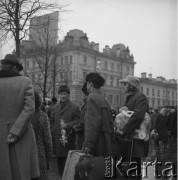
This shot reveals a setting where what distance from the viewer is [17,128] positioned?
4.14m

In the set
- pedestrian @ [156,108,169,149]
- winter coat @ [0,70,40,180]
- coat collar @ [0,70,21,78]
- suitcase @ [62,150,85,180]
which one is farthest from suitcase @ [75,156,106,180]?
pedestrian @ [156,108,169,149]

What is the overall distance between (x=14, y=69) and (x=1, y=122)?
0.69 meters

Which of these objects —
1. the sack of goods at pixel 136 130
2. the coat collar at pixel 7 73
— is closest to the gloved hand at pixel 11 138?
the coat collar at pixel 7 73

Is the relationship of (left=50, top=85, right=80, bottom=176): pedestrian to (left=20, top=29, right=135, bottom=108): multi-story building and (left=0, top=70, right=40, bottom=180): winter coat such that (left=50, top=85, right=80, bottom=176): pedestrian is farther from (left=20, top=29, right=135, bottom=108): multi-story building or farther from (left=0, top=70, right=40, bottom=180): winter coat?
(left=20, top=29, right=135, bottom=108): multi-story building

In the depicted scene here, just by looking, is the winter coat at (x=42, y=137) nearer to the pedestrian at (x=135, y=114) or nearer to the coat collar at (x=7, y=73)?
the coat collar at (x=7, y=73)

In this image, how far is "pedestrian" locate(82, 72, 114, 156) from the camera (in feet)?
16.1

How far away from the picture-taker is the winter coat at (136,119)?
5.58 meters

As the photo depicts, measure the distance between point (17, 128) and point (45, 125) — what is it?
1054 millimetres

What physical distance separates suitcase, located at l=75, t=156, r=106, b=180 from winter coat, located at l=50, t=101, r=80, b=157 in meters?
1.93

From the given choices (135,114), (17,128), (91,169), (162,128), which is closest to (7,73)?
(17,128)

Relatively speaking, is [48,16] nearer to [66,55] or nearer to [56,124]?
[56,124]

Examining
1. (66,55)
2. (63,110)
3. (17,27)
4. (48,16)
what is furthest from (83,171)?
(66,55)

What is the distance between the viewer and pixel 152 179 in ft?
23.8

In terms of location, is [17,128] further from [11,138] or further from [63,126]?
[63,126]
